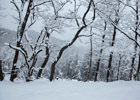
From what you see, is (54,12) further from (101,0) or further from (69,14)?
(101,0)

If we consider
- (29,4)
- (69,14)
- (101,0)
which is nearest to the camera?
(101,0)

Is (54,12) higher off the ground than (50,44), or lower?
higher

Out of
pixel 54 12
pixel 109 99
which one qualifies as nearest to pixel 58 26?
pixel 54 12

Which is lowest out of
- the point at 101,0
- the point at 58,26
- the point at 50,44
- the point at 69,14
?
the point at 50,44

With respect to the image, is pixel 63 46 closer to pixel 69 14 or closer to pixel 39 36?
pixel 69 14

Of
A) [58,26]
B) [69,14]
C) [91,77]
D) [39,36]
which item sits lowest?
[91,77]

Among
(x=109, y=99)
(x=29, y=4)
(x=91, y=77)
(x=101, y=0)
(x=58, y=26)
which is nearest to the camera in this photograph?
(x=109, y=99)

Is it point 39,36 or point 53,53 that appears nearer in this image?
point 53,53

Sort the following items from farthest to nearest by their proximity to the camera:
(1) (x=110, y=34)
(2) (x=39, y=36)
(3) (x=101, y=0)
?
(1) (x=110, y=34), (2) (x=39, y=36), (3) (x=101, y=0)

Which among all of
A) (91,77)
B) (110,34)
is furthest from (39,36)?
(91,77)

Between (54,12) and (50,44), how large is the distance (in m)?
2.70

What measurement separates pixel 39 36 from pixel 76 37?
427 cm

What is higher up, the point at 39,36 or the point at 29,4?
the point at 29,4

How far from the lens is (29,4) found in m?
9.09
